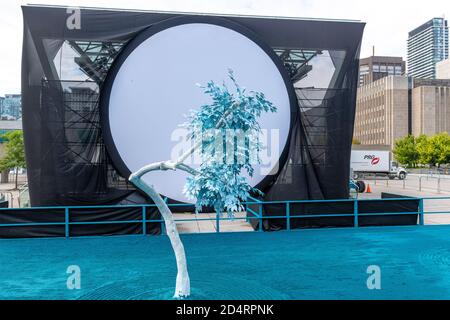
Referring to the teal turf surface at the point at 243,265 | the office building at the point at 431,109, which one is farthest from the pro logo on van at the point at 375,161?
the office building at the point at 431,109

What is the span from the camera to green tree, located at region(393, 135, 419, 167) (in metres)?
67.2

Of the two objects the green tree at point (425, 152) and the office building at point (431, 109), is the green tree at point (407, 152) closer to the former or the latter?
the green tree at point (425, 152)

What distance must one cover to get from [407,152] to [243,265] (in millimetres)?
68359

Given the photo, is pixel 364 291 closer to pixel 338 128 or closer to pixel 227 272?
pixel 227 272

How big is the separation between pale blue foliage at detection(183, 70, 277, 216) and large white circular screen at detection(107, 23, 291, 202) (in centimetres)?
777

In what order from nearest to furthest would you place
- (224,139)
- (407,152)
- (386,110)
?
(224,139)
(407,152)
(386,110)

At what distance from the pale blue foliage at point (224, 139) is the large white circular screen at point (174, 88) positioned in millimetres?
7770

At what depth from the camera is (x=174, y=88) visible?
45.7ft

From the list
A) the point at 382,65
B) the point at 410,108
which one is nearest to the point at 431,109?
the point at 410,108

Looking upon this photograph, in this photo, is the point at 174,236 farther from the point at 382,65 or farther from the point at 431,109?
the point at 382,65

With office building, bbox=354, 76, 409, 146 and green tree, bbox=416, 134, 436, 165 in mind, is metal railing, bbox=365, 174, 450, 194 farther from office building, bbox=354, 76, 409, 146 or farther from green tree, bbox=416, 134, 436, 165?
office building, bbox=354, 76, 409, 146

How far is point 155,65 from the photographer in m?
13.7

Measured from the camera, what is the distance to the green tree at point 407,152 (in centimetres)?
6719
